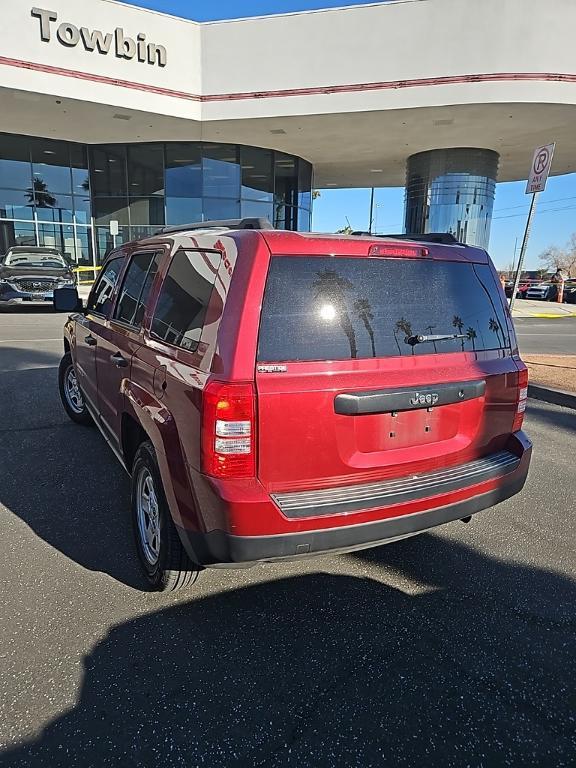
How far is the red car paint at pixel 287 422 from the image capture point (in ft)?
7.20

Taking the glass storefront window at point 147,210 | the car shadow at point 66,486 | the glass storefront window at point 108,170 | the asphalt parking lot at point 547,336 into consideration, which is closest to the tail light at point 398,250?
the car shadow at point 66,486

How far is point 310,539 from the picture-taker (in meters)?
2.28

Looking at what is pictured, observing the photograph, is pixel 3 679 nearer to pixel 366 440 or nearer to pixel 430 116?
pixel 366 440

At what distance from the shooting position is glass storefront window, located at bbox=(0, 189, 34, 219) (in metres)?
21.0

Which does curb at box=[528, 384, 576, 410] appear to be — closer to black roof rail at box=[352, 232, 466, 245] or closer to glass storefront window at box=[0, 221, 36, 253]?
black roof rail at box=[352, 232, 466, 245]

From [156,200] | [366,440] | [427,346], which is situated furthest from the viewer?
[156,200]

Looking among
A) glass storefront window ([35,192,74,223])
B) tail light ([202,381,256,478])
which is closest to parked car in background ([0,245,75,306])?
glass storefront window ([35,192,74,223])

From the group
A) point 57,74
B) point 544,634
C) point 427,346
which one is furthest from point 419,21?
point 544,634

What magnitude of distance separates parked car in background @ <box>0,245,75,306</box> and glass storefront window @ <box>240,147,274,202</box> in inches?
337

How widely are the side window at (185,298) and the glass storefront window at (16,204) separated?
72.2ft

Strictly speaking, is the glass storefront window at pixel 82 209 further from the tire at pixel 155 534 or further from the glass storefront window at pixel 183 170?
the tire at pixel 155 534

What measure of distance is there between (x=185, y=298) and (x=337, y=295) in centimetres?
79

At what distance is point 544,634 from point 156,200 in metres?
21.6

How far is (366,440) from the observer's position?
7.91 ft
